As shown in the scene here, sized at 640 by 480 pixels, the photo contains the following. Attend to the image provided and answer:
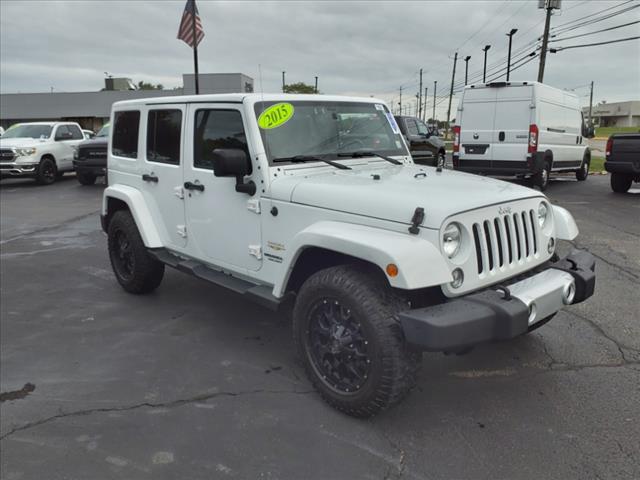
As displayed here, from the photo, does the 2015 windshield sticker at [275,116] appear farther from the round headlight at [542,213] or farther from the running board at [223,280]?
the round headlight at [542,213]

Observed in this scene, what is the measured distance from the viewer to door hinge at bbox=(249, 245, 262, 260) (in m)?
3.69

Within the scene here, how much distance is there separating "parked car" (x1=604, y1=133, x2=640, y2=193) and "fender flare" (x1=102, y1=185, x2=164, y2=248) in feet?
35.7

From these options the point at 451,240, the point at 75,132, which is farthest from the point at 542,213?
the point at 75,132

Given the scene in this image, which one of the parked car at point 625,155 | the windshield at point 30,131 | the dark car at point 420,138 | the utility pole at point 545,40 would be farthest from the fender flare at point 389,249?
the utility pole at point 545,40

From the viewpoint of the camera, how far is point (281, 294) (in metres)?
3.47

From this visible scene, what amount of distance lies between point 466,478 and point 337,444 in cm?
68

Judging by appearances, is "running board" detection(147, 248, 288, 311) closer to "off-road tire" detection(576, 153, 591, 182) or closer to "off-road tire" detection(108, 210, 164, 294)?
"off-road tire" detection(108, 210, 164, 294)

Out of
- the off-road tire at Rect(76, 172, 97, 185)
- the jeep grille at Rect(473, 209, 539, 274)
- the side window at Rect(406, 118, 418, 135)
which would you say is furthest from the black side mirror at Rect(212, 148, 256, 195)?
the side window at Rect(406, 118, 418, 135)

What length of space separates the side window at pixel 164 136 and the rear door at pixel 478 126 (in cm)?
944

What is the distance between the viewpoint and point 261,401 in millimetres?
3295

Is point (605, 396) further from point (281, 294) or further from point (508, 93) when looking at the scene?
point (508, 93)

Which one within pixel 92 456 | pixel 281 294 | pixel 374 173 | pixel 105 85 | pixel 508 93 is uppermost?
pixel 105 85

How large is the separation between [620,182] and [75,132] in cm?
1614

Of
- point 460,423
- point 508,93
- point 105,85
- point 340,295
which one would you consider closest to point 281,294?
point 340,295
